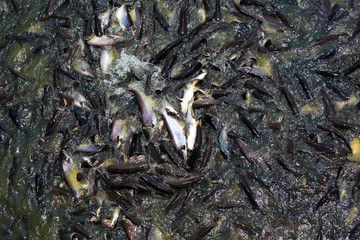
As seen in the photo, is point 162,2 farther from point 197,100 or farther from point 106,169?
point 106,169

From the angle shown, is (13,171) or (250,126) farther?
(13,171)

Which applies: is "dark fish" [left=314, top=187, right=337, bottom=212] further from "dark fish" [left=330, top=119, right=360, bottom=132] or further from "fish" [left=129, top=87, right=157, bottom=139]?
"fish" [left=129, top=87, right=157, bottom=139]

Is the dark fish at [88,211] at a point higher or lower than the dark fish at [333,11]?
lower

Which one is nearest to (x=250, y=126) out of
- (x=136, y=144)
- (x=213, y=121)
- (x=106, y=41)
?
(x=213, y=121)

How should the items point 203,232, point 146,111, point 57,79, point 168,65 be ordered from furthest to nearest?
point 57,79, point 168,65, point 146,111, point 203,232

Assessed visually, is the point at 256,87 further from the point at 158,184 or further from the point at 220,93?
the point at 158,184

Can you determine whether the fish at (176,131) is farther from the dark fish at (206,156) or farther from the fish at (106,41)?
the fish at (106,41)

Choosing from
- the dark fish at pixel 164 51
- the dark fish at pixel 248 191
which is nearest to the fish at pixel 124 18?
the dark fish at pixel 164 51
